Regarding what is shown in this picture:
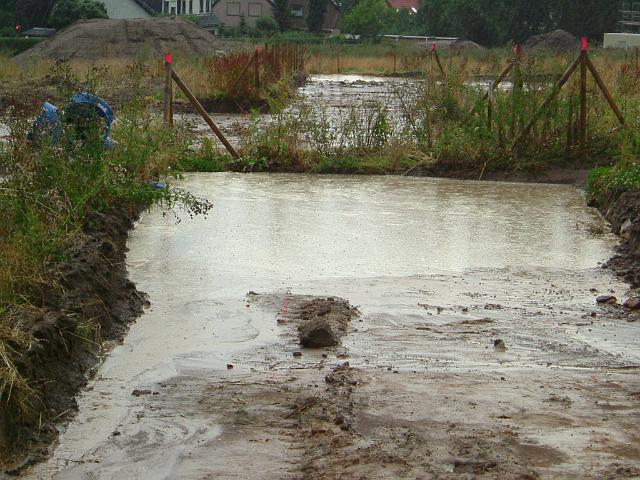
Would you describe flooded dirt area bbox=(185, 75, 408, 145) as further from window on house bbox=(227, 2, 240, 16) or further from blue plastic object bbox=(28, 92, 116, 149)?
window on house bbox=(227, 2, 240, 16)

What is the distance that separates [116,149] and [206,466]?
22.4ft

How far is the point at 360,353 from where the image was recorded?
713cm

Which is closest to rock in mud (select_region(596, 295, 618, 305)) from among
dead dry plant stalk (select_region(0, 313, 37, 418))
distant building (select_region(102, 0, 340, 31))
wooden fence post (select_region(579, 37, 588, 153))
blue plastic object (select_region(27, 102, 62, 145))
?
dead dry plant stalk (select_region(0, 313, 37, 418))

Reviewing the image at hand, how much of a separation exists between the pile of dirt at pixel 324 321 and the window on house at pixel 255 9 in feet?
276

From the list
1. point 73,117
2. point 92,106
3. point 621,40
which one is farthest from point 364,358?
point 621,40

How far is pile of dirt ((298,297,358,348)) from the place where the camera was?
725cm

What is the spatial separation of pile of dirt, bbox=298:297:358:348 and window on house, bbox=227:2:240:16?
276ft

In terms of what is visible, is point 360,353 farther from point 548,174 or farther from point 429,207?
point 548,174

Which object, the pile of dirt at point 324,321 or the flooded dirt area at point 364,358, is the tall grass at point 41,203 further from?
the pile of dirt at point 324,321

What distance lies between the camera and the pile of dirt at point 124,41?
43.8 m

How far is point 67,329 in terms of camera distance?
6613 mm

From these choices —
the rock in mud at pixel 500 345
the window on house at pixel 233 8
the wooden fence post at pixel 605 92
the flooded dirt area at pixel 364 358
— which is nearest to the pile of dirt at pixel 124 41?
the wooden fence post at pixel 605 92

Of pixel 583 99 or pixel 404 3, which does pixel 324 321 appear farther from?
pixel 404 3

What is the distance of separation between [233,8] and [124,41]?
4624 cm
